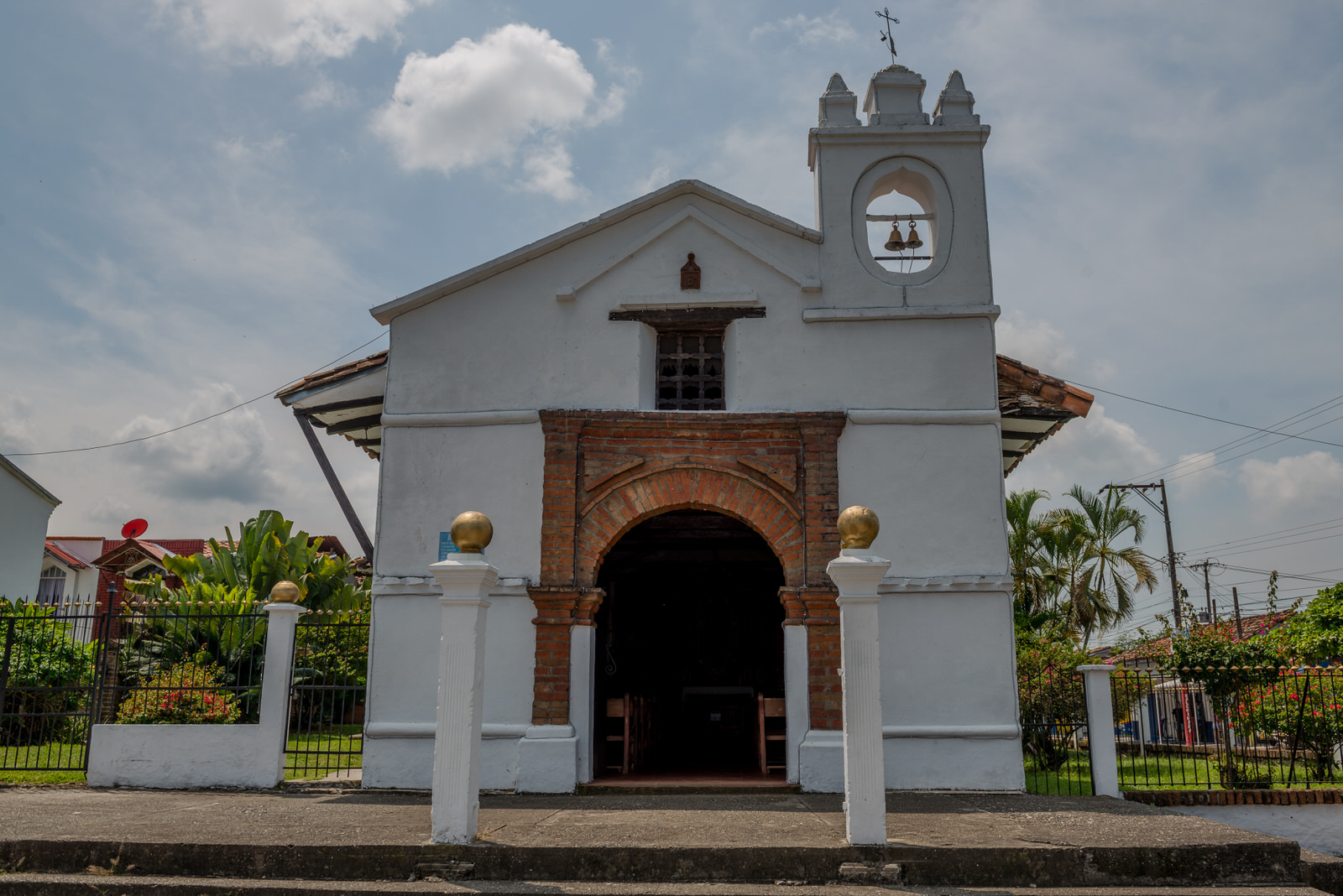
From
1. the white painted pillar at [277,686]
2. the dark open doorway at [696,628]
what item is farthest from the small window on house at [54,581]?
the white painted pillar at [277,686]

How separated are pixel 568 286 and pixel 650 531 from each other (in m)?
3.88

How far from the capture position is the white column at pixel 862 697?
566 centimetres

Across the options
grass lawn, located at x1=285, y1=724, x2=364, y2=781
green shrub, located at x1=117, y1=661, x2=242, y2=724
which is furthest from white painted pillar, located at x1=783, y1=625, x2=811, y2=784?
green shrub, located at x1=117, y1=661, x2=242, y2=724

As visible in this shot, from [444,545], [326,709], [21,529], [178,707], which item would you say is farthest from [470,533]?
[21,529]

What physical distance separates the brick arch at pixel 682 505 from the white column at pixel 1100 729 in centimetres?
294

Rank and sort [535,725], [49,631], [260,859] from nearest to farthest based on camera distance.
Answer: [260,859] → [535,725] → [49,631]

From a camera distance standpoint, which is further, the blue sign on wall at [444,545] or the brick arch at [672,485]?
the blue sign on wall at [444,545]

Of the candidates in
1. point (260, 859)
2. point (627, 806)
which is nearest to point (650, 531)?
point (627, 806)

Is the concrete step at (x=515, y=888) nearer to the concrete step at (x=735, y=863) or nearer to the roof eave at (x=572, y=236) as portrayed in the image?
the concrete step at (x=735, y=863)

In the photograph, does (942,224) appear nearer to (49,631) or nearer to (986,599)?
(986,599)

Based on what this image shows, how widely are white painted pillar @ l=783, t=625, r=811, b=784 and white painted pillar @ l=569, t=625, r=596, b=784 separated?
5.79ft

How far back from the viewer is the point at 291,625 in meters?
9.11

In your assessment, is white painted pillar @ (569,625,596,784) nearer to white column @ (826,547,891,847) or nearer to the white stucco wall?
the white stucco wall

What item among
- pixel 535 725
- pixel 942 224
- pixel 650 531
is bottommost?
pixel 535 725
